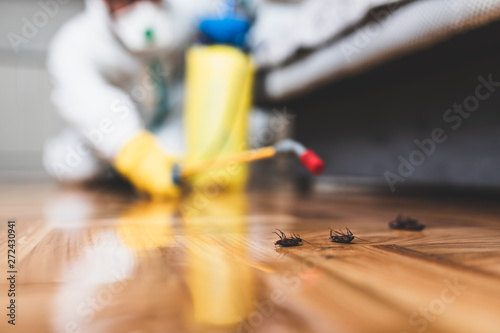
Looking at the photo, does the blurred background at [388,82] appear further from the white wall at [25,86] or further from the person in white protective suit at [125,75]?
the white wall at [25,86]

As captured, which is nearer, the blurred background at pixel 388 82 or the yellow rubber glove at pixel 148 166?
the blurred background at pixel 388 82

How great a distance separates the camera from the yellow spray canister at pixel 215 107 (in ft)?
4.10

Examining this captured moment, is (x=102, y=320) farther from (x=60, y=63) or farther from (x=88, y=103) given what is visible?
(x=60, y=63)

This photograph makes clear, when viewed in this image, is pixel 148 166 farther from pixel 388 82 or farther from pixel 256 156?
pixel 388 82

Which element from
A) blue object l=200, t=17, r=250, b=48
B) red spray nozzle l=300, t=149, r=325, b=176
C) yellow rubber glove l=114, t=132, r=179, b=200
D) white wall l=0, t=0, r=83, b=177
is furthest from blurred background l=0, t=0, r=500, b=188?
white wall l=0, t=0, r=83, b=177

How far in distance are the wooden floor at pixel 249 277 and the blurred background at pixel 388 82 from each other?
0.98ft

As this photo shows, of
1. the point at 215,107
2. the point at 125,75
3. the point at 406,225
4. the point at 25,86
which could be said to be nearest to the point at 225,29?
the point at 215,107

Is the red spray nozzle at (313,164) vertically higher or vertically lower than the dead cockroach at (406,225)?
higher

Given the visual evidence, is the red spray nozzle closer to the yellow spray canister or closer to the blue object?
the yellow spray canister

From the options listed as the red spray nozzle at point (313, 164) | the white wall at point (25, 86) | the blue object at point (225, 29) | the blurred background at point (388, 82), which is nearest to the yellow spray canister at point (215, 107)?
the blue object at point (225, 29)

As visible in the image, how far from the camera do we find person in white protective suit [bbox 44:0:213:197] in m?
1.09

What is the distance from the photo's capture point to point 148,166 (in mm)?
1048

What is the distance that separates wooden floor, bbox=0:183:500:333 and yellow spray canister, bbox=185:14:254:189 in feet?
2.04

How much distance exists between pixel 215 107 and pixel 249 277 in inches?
38.1
